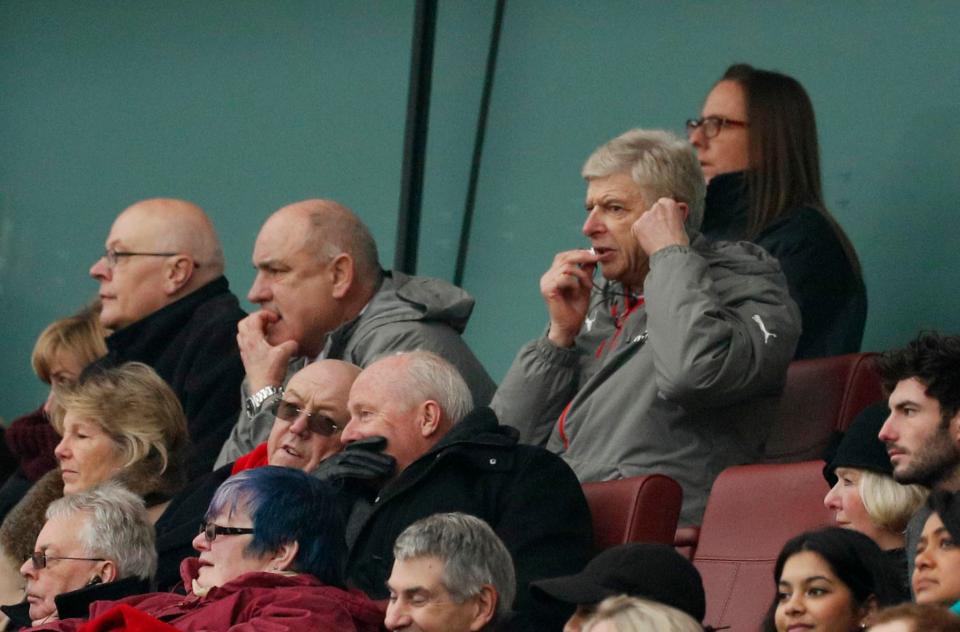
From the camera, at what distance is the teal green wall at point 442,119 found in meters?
6.36

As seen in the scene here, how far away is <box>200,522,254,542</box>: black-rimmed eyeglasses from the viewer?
4.44 meters

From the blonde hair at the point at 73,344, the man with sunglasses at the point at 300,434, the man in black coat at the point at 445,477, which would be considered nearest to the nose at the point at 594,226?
the man in black coat at the point at 445,477

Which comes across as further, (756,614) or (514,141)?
(514,141)

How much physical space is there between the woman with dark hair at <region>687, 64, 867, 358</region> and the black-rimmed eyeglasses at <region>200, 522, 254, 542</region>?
1.80m

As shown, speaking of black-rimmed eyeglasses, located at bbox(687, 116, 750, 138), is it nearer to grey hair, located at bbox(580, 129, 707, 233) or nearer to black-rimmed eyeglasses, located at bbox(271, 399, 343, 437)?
grey hair, located at bbox(580, 129, 707, 233)

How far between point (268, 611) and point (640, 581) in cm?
85

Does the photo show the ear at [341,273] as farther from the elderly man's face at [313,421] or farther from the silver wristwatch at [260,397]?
the elderly man's face at [313,421]

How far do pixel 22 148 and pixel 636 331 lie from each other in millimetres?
4748

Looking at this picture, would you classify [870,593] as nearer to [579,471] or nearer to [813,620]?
[813,620]

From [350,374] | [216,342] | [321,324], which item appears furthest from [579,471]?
[216,342]

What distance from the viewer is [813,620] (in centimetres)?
361

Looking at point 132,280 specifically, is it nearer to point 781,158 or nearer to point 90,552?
point 90,552

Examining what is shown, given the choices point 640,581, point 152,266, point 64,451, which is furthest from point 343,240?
point 640,581

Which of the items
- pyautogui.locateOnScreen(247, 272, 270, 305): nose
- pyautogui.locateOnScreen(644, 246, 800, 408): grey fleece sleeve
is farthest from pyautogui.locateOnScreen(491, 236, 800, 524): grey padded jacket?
pyautogui.locateOnScreen(247, 272, 270, 305): nose
